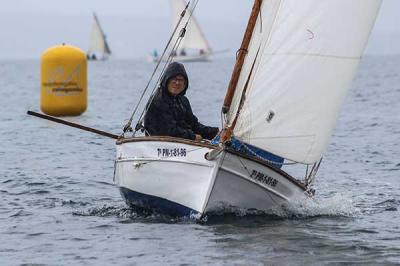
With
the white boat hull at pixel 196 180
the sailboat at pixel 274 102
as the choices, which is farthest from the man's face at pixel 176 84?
the sailboat at pixel 274 102

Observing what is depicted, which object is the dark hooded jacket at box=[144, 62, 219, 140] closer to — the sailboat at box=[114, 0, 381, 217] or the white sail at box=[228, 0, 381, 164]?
the sailboat at box=[114, 0, 381, 217]

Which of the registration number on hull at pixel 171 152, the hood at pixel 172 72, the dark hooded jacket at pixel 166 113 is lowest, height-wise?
the registration number on hull at pixel 171 152

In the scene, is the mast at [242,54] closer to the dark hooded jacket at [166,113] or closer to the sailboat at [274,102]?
the sailboat at [274,102]

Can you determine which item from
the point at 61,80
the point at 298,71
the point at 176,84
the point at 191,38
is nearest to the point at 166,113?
the point at 176,84

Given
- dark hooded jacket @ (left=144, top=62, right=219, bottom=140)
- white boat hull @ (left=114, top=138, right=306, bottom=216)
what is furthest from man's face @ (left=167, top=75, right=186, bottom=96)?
white boat hull @ (left=114, top=138, right=306, bottom=216)

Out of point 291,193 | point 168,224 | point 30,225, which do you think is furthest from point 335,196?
point 30,225

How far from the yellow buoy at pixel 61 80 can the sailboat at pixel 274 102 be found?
16453 millimetres

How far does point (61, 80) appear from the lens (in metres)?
30.4

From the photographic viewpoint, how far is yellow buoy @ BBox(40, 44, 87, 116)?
30.5 m

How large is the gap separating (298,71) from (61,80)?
17329 mm

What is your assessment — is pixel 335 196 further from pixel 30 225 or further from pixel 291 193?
pixel 30 225

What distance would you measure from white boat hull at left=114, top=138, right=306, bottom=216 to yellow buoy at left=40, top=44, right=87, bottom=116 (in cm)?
1556

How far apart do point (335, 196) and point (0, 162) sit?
8330mm

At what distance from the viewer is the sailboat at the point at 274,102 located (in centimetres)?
1392
